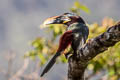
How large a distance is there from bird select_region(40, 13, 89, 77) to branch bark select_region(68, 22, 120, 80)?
0.27 ft

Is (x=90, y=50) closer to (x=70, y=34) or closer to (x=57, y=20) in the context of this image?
(x=70, y=34)

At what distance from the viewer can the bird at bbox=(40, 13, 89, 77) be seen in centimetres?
253

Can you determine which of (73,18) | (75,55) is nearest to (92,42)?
(75,55)

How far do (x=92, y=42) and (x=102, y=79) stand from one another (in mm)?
4622

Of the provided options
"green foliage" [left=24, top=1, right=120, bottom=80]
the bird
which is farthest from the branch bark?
"green foliage" [left=24, top=1, right=120, bottom=80]

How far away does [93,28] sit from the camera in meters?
6.70

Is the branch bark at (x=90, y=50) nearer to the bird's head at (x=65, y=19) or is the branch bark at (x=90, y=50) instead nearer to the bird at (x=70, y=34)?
the bird at (x=70, y=34)

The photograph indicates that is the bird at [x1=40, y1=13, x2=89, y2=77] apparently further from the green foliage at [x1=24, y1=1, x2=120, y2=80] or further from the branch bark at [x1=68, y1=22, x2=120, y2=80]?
the green foliage at [x1=24, y1=1, x2=120, y2=80]

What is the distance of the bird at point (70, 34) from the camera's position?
253cm

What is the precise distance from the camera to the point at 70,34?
2568 mm

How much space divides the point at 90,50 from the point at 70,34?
253 mm

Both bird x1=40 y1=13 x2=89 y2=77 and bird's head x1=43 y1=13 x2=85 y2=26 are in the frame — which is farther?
bird's head x1=43 y1=13 x2=85 y2=26

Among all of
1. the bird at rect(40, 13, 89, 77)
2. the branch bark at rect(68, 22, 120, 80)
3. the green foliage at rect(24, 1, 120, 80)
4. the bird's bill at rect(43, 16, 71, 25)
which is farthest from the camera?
the green foliage at rect(24, 1, 120, 80)

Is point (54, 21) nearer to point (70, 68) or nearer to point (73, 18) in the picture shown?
point (73, 18)
